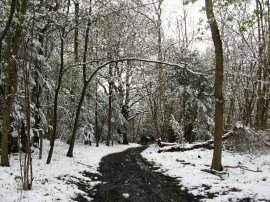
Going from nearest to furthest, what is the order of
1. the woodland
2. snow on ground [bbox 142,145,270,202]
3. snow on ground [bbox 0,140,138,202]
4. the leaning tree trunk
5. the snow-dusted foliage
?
snow on ground [bbox 0,140,138,202] → snow on ground [bbox 142,145,270,202] → the leaning tree trunk → the woodland → the snow-dusted foliage

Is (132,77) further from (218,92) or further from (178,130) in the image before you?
(218,92)

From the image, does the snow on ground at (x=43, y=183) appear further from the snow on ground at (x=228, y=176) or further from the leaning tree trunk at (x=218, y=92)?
the leaning tree trunk at (x=218, y=92)

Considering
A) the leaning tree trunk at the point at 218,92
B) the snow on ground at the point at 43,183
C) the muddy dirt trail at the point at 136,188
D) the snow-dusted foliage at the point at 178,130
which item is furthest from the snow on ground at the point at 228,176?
the snow-dusted foliage at the point at 178,130

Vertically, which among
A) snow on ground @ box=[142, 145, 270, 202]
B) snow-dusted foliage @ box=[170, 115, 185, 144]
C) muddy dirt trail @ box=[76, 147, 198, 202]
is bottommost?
muddy dirt trail @ box=[76, 147, 198, 202]

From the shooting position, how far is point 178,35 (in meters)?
27.7

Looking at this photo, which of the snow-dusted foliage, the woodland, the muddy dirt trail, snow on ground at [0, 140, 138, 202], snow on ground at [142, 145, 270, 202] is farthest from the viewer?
the snow-dusted foliage

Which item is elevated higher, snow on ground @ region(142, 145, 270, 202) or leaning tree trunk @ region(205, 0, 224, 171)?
leaning tree trunk @ region(205, 0, 224, 171)

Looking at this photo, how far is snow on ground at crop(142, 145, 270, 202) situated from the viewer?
955 centimetres

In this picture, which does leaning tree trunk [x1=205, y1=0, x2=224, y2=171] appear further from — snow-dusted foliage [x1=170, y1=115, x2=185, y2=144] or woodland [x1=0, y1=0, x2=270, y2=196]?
snow-dusted foliage [x1=170, y1=115, x2=185, y2=144]

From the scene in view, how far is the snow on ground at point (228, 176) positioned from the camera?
9551mm

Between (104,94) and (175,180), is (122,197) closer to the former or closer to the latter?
(175,180)

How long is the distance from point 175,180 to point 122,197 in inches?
125

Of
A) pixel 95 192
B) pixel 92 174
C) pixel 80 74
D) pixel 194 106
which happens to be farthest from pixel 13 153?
pixel 194 106

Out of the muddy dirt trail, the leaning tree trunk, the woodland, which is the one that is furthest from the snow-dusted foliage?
the leaning tree trunk
